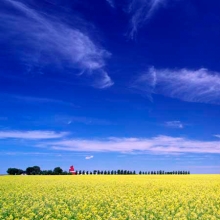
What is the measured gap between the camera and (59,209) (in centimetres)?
1523

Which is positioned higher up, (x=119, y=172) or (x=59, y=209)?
(x=119, y=172)

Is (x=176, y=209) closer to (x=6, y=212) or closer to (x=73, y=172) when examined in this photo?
(x=6, y=212)

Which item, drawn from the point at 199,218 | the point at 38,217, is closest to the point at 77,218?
the point at 38,217

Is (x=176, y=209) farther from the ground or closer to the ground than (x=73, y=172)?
closer to the ground

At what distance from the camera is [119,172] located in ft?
363

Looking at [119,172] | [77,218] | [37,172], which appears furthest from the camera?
[119,172]

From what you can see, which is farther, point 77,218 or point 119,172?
point 119,172

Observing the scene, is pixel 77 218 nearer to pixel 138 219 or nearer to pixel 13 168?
pixel 138 219

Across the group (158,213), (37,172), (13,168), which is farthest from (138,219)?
(13,168)

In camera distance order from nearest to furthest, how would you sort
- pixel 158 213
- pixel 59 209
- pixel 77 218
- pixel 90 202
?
pixel 77 218 → pixel 158 213 → pixel 59 209 → pixel 90 202

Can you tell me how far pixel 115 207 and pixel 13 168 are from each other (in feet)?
292

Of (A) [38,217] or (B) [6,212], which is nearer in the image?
(A) [38,217]

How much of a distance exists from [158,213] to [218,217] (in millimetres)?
2397

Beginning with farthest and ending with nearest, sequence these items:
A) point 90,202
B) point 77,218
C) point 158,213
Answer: point 90,202
point 158,213
point 77,218
